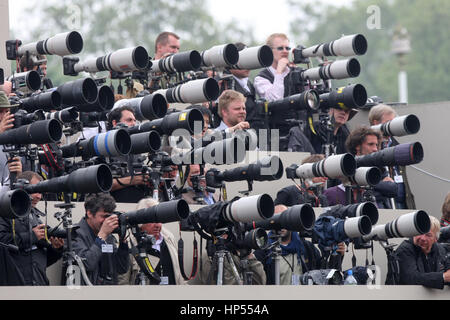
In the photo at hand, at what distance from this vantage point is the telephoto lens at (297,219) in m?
11.0

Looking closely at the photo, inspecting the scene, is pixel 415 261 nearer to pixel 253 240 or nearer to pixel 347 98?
pixel 253 240

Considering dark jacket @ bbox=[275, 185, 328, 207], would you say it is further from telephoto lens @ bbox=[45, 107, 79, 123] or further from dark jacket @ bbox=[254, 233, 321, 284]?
telephoto lens @ bbox=[45, 107, 79, 123]

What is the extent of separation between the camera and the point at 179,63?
1281 cm

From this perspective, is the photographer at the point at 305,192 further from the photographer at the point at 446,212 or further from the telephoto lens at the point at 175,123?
the telephoto lens at the point at 175,123

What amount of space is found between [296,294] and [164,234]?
1.52 m

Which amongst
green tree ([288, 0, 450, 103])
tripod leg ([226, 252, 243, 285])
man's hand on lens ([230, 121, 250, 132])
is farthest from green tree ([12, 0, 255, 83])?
tripod leg ([226, 252, 243, 285])

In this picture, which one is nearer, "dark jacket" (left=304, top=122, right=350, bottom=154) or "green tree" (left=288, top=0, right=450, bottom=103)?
"dark jacket" (left=304, top=122, right=350, bottom=154)

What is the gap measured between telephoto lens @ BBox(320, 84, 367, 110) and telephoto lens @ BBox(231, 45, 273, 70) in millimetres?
833

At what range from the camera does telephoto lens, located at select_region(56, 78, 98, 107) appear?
35.1ft

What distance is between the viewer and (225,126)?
13148mm

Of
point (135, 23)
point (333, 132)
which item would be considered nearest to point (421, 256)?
point (333, 132)

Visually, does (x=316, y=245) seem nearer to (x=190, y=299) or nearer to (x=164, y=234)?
(x=164, y=234)

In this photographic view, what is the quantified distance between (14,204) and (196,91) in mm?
2892

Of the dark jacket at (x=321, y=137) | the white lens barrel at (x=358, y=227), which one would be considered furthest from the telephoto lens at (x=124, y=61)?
the dark jacket at (x=321, y=137)
